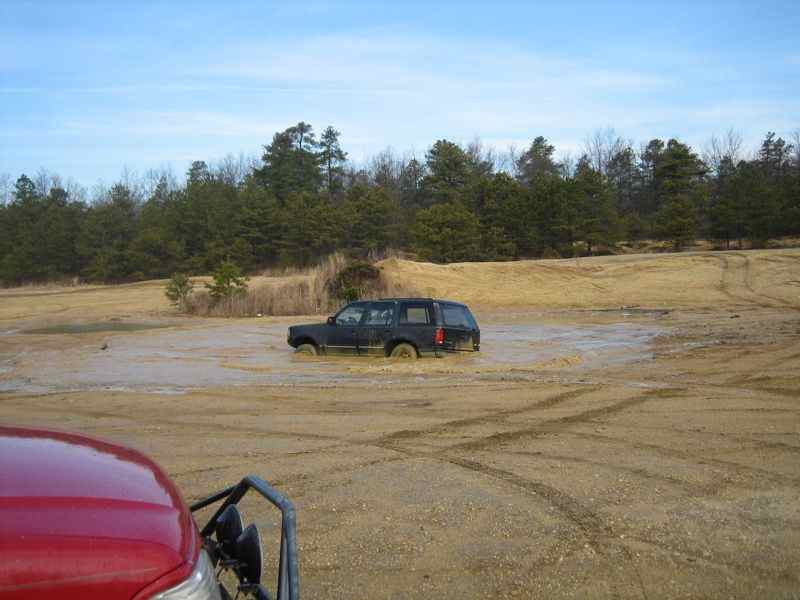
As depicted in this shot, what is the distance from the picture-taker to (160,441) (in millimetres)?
9383

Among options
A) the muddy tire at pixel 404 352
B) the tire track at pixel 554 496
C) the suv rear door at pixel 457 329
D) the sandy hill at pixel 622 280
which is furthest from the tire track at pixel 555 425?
the sandy hill at pixel 622 280

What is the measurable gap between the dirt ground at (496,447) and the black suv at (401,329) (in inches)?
26.5

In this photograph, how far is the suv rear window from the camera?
18.0m

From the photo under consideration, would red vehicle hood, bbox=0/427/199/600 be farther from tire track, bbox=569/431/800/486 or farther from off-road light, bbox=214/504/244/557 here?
tire track, bbox=569/431/800/486

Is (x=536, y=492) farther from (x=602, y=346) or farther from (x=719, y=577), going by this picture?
(x=602, y=346)

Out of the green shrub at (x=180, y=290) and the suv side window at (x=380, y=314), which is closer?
the suv side window at (x=380, y=314)

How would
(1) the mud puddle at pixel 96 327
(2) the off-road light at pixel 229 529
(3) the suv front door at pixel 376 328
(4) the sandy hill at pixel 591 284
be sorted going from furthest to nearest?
(4) the sandy hill at pixel 591 284
(1) the mud puddle at pixel 96 327
(3) the suv front door at pixel 376 328
(2) the off-road light at pixel 229 529

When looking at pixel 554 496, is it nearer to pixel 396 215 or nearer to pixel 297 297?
pixel 297 297

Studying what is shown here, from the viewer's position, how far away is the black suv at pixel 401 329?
698 inches

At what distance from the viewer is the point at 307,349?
62.5ft

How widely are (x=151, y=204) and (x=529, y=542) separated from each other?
233 ft

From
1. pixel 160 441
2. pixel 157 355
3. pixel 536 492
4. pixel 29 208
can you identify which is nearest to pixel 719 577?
pixel 536 492

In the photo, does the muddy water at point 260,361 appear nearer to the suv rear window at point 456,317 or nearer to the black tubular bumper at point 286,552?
the suv rear window at point 456,317

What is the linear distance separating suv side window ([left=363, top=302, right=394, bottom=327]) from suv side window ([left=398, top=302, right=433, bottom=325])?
0.26 meters
